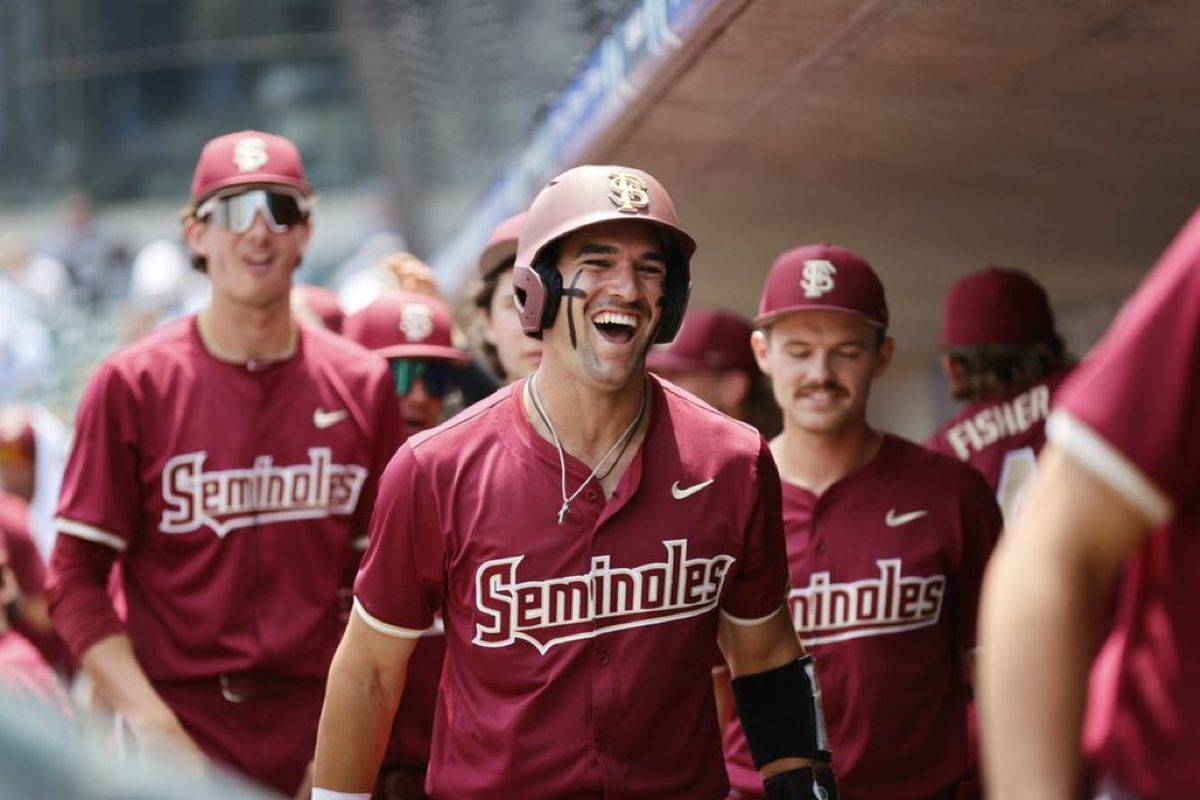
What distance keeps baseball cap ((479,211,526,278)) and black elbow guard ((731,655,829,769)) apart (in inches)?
75.3

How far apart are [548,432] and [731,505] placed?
1.31 feet

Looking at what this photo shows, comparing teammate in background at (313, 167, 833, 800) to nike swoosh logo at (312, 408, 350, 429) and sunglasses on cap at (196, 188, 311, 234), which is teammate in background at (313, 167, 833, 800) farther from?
sunglasses on cap at (196, 188, 311, 234)

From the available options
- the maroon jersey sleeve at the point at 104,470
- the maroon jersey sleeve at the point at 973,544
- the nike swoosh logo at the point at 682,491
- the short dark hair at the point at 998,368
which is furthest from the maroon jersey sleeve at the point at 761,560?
the short dark hair at the point at 998,368

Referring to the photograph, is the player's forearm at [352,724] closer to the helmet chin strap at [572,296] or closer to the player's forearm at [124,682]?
the helmet chin strap at [572,296]

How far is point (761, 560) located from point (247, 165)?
235 cm

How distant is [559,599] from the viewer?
4141 mm

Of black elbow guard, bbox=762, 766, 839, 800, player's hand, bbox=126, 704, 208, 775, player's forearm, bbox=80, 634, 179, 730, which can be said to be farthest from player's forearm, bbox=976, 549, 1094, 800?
player's forearm, bbox=80, 634, 179, 730

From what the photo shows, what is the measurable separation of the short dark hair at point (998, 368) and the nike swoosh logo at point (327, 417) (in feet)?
7.02

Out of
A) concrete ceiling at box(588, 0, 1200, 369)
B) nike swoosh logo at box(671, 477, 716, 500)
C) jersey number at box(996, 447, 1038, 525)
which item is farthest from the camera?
jersey number at box(996, 447, 1038, 525)

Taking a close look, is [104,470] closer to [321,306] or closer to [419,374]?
[419,374]

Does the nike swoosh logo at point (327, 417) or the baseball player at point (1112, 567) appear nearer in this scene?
the baseball player at point (1112, 567)

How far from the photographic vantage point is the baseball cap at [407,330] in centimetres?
663

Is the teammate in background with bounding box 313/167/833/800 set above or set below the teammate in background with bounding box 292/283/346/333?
below

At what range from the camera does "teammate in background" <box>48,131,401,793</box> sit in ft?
18.8
